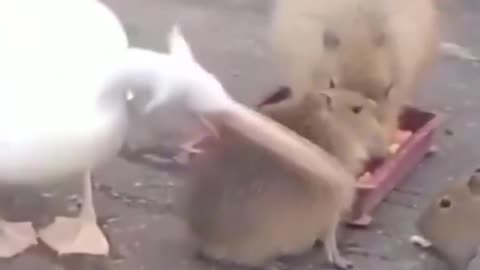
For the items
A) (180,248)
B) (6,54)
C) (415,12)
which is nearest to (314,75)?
(415,12)

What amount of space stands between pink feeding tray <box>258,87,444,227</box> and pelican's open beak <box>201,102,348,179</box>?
0.17 m

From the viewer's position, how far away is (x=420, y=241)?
124cm

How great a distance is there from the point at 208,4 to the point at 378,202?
Answer: 24.3 inches

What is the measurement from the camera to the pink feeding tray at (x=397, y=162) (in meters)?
1.27

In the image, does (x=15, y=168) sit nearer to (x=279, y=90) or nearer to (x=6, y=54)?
(x=6, y=54)

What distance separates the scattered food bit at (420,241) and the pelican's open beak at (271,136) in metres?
0.19

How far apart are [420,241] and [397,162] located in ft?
0.40

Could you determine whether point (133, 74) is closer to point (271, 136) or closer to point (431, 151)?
point (271, 136)

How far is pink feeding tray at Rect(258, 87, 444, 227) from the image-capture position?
127 centimetres

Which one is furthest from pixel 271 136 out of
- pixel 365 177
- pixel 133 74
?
pixel 365 177

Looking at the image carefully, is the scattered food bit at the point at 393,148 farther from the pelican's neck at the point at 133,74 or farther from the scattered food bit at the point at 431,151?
the pelican's neck at the point at 133,74

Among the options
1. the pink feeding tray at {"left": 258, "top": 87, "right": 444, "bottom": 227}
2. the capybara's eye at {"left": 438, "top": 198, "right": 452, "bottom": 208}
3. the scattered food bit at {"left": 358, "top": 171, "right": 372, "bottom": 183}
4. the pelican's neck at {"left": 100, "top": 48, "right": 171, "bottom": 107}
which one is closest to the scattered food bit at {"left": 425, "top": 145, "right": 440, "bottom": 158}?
the pink feeding tray at {"left": 258, "top": 87, "right": 444, "bottom": 227}

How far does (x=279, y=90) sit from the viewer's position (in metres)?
1.46

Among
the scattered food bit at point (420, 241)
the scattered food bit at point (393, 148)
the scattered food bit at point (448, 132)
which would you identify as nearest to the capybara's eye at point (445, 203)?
the scattered food bit at point (420, 241)
